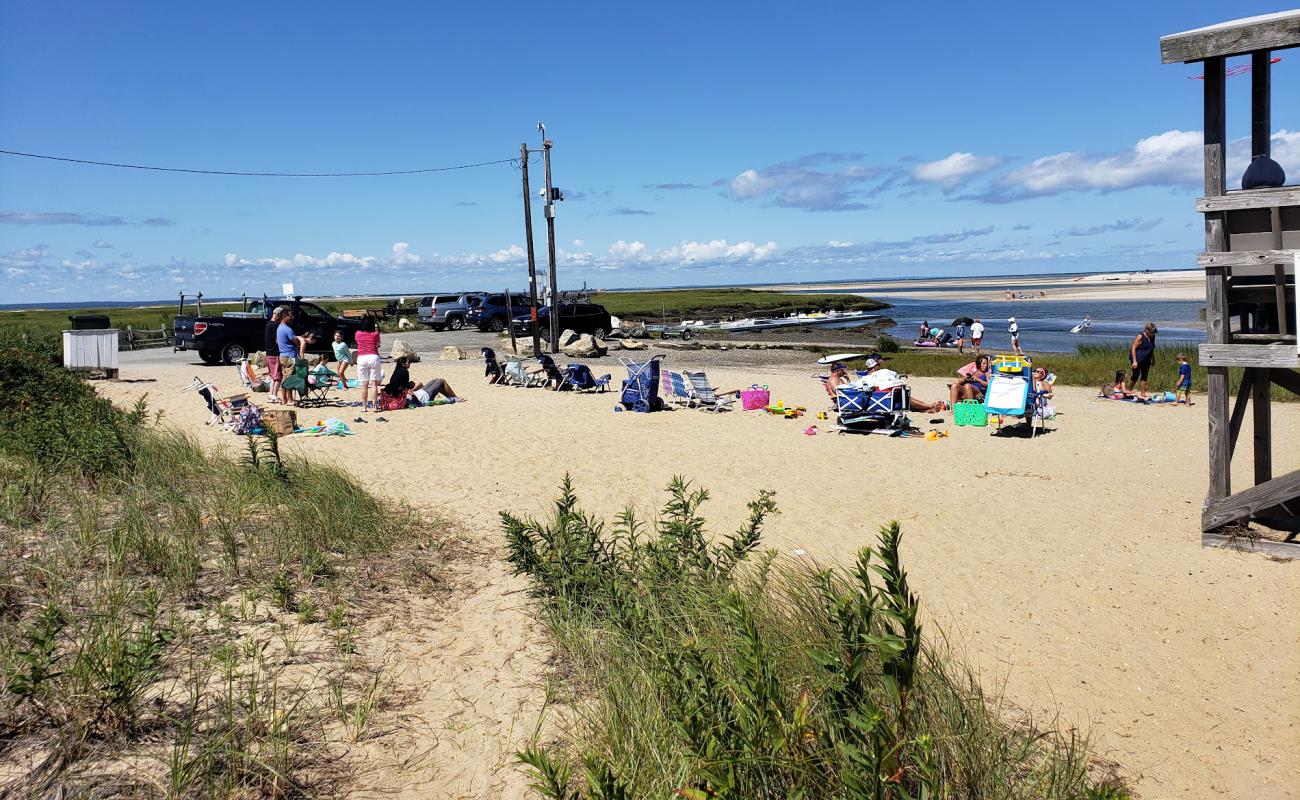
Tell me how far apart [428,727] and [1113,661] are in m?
3.54

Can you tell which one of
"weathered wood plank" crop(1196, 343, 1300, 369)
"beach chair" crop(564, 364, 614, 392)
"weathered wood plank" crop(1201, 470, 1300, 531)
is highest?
"weathered wood plank" crop(1196, 343, 1300, 369)

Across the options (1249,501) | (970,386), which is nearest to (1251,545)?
(1249,501)

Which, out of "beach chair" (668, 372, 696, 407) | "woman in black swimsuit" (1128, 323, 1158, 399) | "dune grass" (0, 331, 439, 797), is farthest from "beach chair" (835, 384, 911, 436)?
"dune grass" (0, 331, 439, 797)

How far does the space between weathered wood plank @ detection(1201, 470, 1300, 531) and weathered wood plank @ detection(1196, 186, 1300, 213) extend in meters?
1.93

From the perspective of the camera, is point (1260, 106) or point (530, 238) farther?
point (530, 238)

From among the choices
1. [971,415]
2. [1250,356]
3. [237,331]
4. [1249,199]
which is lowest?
[971,415]

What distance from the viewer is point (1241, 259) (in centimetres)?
610

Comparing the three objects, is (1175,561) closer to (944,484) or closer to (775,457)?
(944,484)

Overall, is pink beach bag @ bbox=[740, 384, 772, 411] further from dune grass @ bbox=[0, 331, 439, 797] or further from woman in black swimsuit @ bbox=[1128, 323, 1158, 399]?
dune grass @ bbox=[0, 331, 439, 797]

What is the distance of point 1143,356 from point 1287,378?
8.99m

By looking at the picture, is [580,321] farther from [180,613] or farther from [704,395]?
[180,613]

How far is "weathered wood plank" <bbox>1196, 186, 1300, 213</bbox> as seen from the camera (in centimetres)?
592

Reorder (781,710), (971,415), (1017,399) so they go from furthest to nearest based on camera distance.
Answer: (971,415), (1017,399), (781,710)

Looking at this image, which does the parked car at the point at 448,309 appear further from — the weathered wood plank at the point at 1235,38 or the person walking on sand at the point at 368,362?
the weathered wood plank at the point at 1235,38
